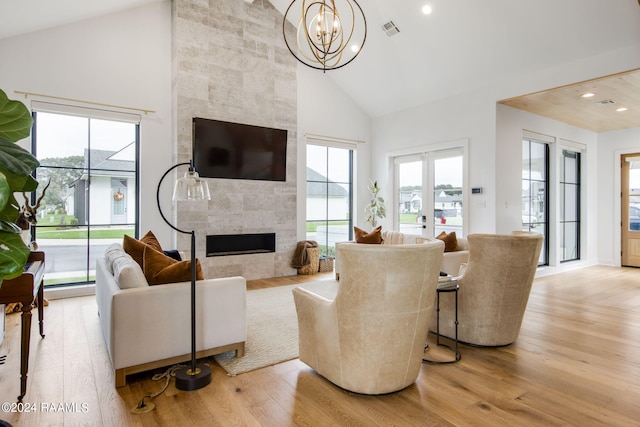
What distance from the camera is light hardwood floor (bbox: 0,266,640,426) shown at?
83.4 inches

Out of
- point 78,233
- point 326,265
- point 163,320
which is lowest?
point 326,265

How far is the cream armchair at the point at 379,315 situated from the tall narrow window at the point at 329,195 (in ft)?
16.2

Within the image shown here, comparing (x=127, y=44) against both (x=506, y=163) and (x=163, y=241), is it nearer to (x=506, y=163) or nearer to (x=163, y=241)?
(x=163, y=241)

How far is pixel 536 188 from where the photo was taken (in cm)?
693

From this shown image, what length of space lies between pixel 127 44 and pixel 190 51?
894 mm

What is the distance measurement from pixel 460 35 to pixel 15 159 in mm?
5656

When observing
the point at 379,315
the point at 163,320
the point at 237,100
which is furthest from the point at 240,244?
the point at 379,315

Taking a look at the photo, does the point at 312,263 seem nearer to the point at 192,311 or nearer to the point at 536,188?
the point at 192,311

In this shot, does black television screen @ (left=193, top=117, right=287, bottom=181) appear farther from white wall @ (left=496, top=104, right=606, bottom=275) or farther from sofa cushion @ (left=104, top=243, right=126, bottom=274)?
white wall @ (left=496, top=104, right=606, bottom=275)

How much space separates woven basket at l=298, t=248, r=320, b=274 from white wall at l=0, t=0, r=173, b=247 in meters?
2.40

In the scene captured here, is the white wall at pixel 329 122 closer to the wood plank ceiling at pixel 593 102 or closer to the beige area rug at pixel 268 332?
the beige area rug at pixel 268 332

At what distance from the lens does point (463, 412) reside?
7.14 ft

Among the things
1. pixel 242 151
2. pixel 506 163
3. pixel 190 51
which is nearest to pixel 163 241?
pixel 242 151


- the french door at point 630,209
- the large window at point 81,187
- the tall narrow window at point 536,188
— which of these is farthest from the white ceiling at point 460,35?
the french door at point 630,209
